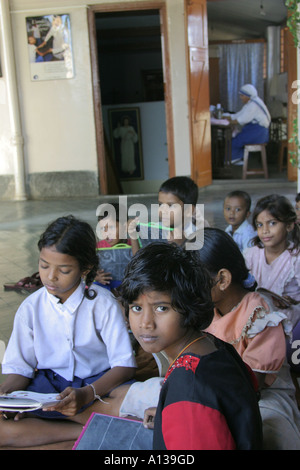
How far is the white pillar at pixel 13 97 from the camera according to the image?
6.16m

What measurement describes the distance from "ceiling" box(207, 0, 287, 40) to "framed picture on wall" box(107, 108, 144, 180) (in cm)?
222

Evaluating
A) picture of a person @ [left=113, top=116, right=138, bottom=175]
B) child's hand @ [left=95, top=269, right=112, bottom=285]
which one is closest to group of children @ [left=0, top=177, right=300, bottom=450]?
child's hand @ [left=95, top=269, right=112, bottom=285]

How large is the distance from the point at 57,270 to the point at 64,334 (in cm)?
22

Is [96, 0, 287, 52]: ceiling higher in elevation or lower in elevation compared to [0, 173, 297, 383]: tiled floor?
higher

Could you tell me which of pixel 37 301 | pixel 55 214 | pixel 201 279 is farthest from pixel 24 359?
pixel 55 214

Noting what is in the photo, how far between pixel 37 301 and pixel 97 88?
17.0 feet

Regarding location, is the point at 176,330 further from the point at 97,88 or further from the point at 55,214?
the point at 97,88

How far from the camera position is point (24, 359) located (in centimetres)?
169

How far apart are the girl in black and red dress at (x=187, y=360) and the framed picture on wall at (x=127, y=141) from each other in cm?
793

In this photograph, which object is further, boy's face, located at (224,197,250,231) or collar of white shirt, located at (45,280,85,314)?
boy's face, located at (224,197,250,231)

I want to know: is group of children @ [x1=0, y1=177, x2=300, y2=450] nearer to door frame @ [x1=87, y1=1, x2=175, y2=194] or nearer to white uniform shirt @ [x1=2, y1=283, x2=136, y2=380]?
white uniform shirt @ [x1=2, y1=283, x2=136, y2=380]

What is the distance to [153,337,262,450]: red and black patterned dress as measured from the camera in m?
0.91

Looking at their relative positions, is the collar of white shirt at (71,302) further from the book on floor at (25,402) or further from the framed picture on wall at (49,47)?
the framed picture on wall at (49,47)

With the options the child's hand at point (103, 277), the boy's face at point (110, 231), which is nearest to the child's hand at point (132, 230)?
the boy's face at point (110, 231)
